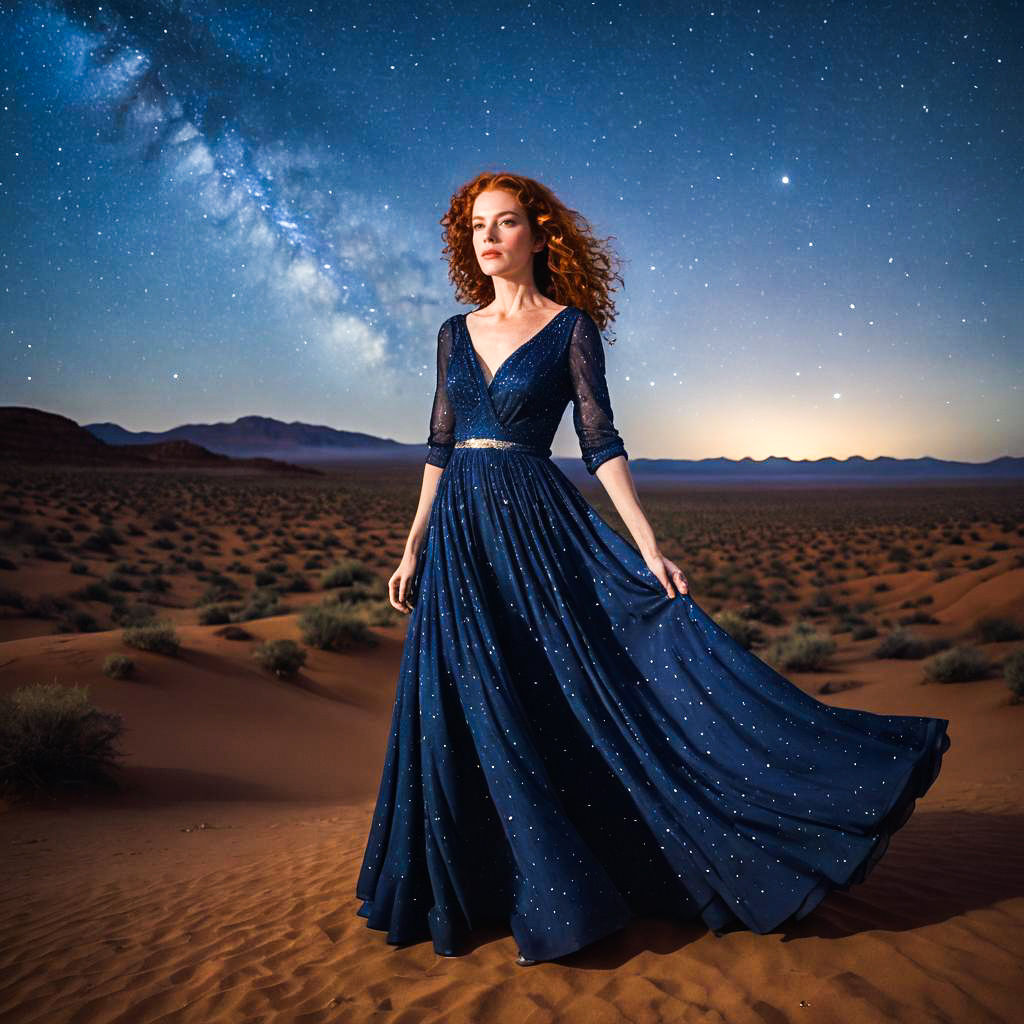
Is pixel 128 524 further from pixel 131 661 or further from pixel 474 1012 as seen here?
pixel 474 1012

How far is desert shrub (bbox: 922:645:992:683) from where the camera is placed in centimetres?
1057

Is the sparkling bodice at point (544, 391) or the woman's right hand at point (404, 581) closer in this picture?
the sparkling bodice at point (544, 391)

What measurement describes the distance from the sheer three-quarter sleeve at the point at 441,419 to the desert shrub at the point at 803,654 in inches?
405

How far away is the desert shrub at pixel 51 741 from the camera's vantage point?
6.34 metres

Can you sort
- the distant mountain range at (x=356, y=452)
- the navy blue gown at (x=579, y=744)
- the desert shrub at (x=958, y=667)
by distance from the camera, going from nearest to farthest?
the navy blue gown at (x=579, y=744), the desert shrub at (x=958, y=667), the distant mountain range at (x=356, y=452)

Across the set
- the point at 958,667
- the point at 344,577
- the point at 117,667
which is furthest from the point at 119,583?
the point at 958,667

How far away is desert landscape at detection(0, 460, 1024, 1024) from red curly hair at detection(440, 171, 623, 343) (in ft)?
8.58

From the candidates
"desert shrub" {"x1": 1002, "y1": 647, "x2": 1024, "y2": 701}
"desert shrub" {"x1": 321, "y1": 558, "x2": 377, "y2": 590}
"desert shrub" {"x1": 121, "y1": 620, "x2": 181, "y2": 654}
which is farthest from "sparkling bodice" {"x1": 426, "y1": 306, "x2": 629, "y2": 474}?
"desert shrub" {"x1": 321, "y1": 558, "x2": 377, "y2": 590}

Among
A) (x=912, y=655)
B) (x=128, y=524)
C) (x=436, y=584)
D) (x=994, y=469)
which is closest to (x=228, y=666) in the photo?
(x=436, y=584)

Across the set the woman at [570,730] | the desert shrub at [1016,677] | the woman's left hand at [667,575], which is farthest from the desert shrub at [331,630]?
the woman's left hand at [667,575]

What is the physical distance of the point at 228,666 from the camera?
1033 cm

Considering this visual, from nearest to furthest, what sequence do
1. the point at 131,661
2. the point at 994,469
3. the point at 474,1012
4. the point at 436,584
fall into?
the point at 474,1012
the point at 436,584
the point at 131,661
the point at 994,469

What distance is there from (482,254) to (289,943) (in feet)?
9.80

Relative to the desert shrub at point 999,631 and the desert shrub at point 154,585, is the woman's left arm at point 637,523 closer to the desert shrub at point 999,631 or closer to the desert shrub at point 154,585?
the desert shrub at point 999,631
